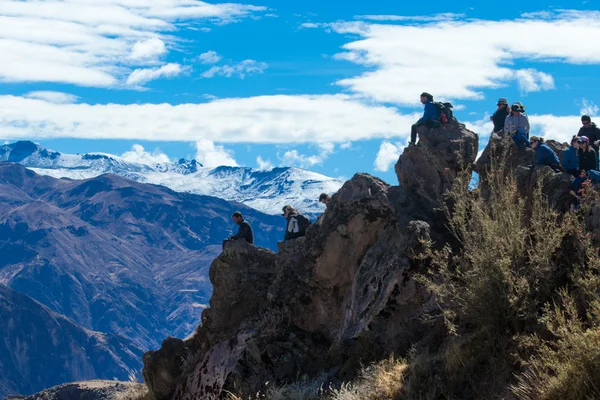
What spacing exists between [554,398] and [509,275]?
2.14m

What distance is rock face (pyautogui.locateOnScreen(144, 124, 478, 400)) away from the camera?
45.9ft

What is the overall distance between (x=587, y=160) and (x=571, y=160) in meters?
0.33

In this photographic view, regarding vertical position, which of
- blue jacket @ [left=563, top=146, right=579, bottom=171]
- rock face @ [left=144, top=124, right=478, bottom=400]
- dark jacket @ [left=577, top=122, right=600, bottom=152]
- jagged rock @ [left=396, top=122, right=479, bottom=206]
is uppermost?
dark jacket @ [left=577, top=122, right=600, bottom=152]

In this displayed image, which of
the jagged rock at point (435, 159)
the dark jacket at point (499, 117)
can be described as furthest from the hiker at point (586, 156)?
the dark jacket at point (499, 117)

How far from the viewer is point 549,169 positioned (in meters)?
14.4

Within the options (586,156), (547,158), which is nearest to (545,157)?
(547,158)

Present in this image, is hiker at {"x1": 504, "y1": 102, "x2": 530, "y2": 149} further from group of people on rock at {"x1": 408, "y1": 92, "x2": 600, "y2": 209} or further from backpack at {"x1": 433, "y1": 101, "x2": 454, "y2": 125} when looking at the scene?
backpack at {"x1": 433, "y1": 101, "x2": 454, "y2": 125}

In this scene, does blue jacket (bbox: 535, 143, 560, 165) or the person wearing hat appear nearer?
blue jacket (bbox: 535, 143, 560, 165)

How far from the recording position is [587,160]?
15.2 m

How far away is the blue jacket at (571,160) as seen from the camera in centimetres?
1503

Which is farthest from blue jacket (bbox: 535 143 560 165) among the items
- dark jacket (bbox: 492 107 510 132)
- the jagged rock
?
dark jacket (bbox: 492 107 510 132)

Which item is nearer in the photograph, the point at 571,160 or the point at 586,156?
the point at 571,160

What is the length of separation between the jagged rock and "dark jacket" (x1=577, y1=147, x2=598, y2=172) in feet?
8.08

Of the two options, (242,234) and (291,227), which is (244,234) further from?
(291,227)
